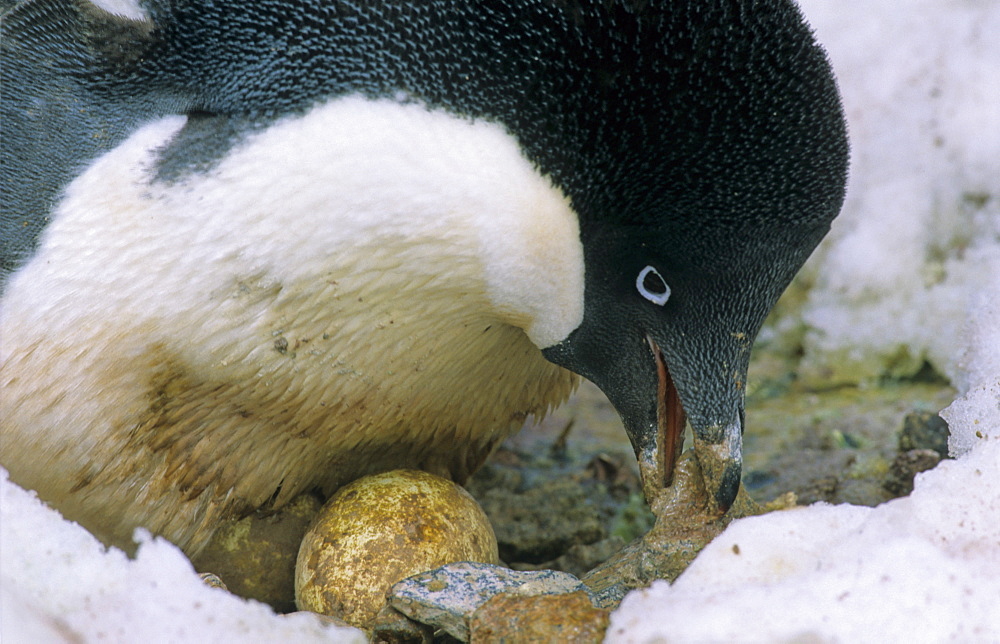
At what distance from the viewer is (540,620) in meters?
1.06

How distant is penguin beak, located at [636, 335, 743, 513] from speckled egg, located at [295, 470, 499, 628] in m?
0.29

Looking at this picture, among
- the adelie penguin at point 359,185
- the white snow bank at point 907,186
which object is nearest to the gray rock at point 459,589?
the adelie penguin at point 359,185

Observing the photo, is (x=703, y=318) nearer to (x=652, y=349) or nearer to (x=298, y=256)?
(x=652, y=349)

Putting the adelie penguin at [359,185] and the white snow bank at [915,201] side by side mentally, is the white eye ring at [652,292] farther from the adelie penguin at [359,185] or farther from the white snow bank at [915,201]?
the white snow bank at [915,201]

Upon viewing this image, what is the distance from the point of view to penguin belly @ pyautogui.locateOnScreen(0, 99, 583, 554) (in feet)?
4.12

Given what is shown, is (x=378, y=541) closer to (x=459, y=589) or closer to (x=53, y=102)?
(x=459, y=589)

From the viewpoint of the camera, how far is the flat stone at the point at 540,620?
1.04 meters

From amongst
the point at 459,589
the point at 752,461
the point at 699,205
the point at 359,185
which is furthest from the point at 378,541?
the point at 752,461

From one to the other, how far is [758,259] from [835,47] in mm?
1628

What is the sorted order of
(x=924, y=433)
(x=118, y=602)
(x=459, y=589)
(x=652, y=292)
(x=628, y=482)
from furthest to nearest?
1. (x=628, y=482)
2. (x=924, y=433)
3. (x=652, y=292)
4. (x=459, y=589)
5. (x=118, y=602)

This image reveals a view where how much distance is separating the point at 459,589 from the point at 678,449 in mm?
419

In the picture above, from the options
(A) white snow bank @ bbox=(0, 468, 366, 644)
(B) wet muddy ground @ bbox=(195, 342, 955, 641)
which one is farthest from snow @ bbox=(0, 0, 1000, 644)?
(B) wet muddy ground @ bbox=(195, 342, 955, 641)

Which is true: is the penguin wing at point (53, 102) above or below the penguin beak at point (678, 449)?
below

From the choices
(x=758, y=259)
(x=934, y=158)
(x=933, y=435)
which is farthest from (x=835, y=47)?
(x=758, y=259)
